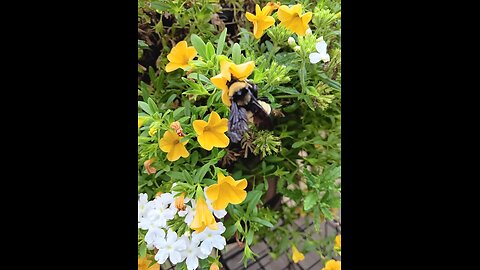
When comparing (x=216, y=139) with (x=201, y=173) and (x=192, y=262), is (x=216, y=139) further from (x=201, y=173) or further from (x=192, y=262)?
(x=192, y=262)

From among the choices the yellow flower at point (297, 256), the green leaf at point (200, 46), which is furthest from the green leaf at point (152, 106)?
the yellow flower at point (297, 256)

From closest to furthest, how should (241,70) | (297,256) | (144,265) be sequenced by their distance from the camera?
(241,70) → (144,265) → (297,256)

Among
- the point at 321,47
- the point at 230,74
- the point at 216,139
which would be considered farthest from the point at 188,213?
the point at 321,47

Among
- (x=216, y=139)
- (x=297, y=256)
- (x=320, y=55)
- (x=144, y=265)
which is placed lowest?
(x=297, y=256)

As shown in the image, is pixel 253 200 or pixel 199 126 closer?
pixel 199 126

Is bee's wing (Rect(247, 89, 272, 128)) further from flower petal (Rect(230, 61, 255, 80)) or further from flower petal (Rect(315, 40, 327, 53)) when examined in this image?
flower petal (Rect(315, 40, 327, 53))

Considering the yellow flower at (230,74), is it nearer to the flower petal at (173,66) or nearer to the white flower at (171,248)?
the flower petal at (173,66)

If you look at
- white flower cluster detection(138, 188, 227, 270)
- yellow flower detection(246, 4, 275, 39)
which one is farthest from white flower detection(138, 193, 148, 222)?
yellow flower detection(246, 4, 275, 39)
